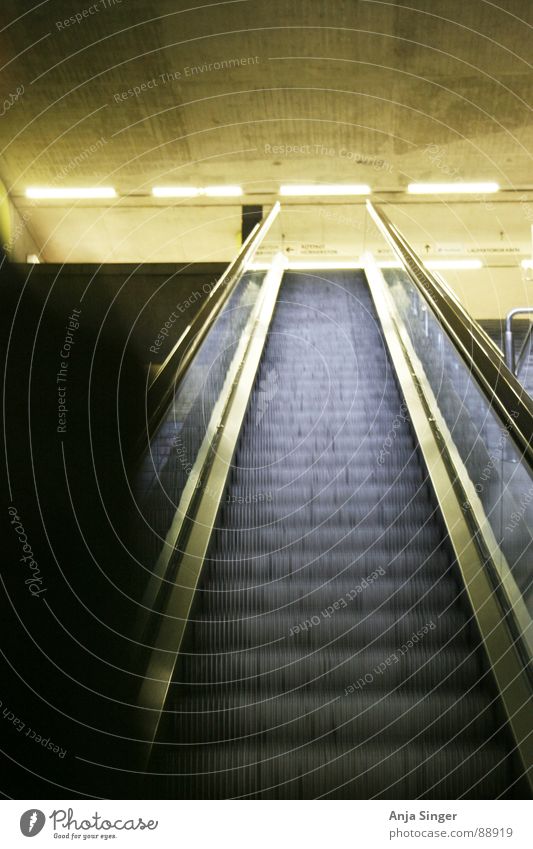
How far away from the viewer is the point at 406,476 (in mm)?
4488

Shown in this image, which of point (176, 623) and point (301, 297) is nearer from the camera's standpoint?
point (176, 623)

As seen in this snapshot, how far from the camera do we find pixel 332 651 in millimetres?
3193

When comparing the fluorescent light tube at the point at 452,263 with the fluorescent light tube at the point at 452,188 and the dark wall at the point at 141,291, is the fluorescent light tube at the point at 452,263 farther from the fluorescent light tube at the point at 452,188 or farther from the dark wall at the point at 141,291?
the dark wall at the point at 141,291

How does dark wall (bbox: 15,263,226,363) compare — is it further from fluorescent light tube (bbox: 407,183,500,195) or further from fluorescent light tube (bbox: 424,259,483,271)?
fluorescent light tube (bbox: 424,259,483,271)

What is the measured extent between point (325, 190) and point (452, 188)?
1515 mm

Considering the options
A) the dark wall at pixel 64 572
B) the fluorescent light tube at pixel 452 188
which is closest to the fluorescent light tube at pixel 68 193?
the dark wall at pixel 64 572

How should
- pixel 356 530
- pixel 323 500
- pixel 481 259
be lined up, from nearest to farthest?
pixel 356 530 → pixel 323 500 → pixel 481 259

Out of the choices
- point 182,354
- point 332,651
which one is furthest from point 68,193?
point 332,651

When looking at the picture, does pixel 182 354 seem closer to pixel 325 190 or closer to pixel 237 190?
pixel 237 190

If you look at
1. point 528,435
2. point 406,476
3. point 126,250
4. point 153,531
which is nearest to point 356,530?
point 406,476

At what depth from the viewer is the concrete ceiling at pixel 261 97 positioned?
267 inches

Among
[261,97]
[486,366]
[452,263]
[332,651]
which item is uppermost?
[452,263]
